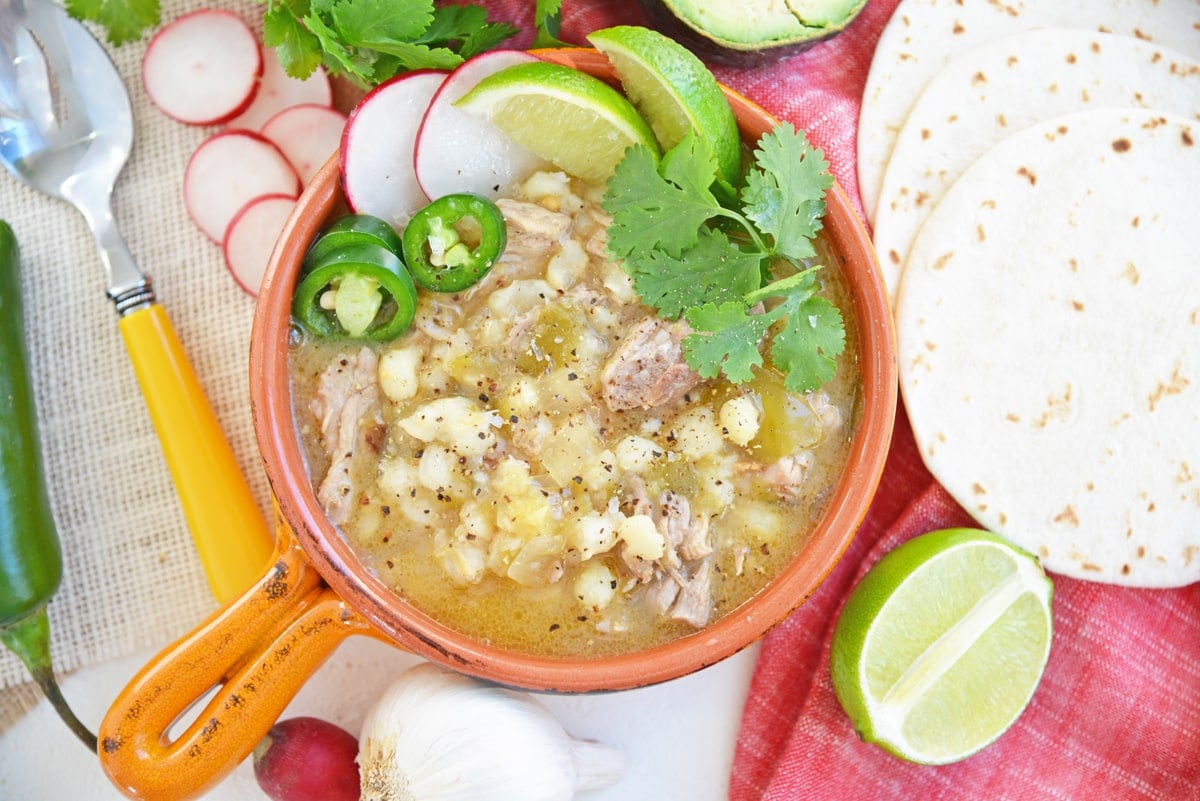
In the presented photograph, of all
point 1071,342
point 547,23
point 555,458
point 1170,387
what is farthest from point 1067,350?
point 547,23

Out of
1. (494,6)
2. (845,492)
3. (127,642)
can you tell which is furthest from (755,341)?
(127,642)

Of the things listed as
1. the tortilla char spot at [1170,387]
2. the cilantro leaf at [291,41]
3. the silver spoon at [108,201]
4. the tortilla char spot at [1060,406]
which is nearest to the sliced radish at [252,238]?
the silver spoon at [108,201]

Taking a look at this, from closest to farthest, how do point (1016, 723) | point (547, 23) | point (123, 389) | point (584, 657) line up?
point (584, 657)
point (547, 23)
point (1016, 723)
point (123, 389)

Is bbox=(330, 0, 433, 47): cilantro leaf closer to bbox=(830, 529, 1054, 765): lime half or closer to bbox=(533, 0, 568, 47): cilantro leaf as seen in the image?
bbox=(533, 0, 568, 47): cilantro leaf

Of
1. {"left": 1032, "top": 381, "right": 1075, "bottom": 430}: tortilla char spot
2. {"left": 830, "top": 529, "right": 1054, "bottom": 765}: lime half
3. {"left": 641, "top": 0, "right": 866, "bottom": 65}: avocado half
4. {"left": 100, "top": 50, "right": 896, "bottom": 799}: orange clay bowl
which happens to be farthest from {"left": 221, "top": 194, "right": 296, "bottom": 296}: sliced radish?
{"left": 1032, "top": 381, "right": 1075, "bottom": 430}: tortilla char spot

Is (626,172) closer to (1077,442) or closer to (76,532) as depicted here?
(1077,442)

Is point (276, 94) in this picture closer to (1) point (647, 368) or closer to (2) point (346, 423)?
(2) point (346, 423)
